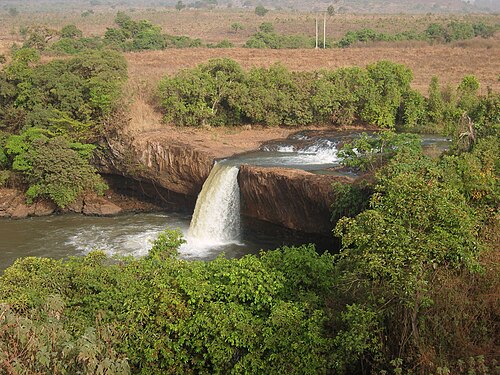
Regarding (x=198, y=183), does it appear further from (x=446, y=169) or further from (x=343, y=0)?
(x=343, y=0)

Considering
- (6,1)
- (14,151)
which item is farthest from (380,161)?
(6,1)

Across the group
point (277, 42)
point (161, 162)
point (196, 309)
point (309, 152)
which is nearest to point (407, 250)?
point (196, 309)

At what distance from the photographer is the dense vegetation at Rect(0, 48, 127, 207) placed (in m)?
19.7

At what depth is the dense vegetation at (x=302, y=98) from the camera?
23.0 meters

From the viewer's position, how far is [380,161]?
13.4 meters

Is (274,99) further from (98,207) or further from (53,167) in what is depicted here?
(53,167)

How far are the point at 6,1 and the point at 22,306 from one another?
173 m

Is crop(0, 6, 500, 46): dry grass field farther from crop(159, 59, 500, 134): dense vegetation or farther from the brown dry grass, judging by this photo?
crop(159, 59, 500, 134): dense vegetation

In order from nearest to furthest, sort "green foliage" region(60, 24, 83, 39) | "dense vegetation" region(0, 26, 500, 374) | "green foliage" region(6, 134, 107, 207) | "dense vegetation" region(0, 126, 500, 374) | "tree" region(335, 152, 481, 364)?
"dense vegetation" region(0, 26, 500, 374) → "dense vegetation" region(0, 126, 500, 374) → "tree" region(335, 152, 481, 364) → "green foliage" region(6, 134, 107, 207) → "green foliage" region(60, 24, 83, 39)

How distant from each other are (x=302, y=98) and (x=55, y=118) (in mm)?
10079

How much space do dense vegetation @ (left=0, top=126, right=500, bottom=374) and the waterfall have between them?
724 centimetres

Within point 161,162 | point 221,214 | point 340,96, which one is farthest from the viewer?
point 340,96

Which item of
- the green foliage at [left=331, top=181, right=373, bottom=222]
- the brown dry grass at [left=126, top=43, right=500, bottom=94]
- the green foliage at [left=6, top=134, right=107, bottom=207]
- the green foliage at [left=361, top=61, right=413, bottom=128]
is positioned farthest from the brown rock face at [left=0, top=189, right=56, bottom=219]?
the green foliage at [left=361, top=61, right=413, bottom=128]

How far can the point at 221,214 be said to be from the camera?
1694 centimetres
